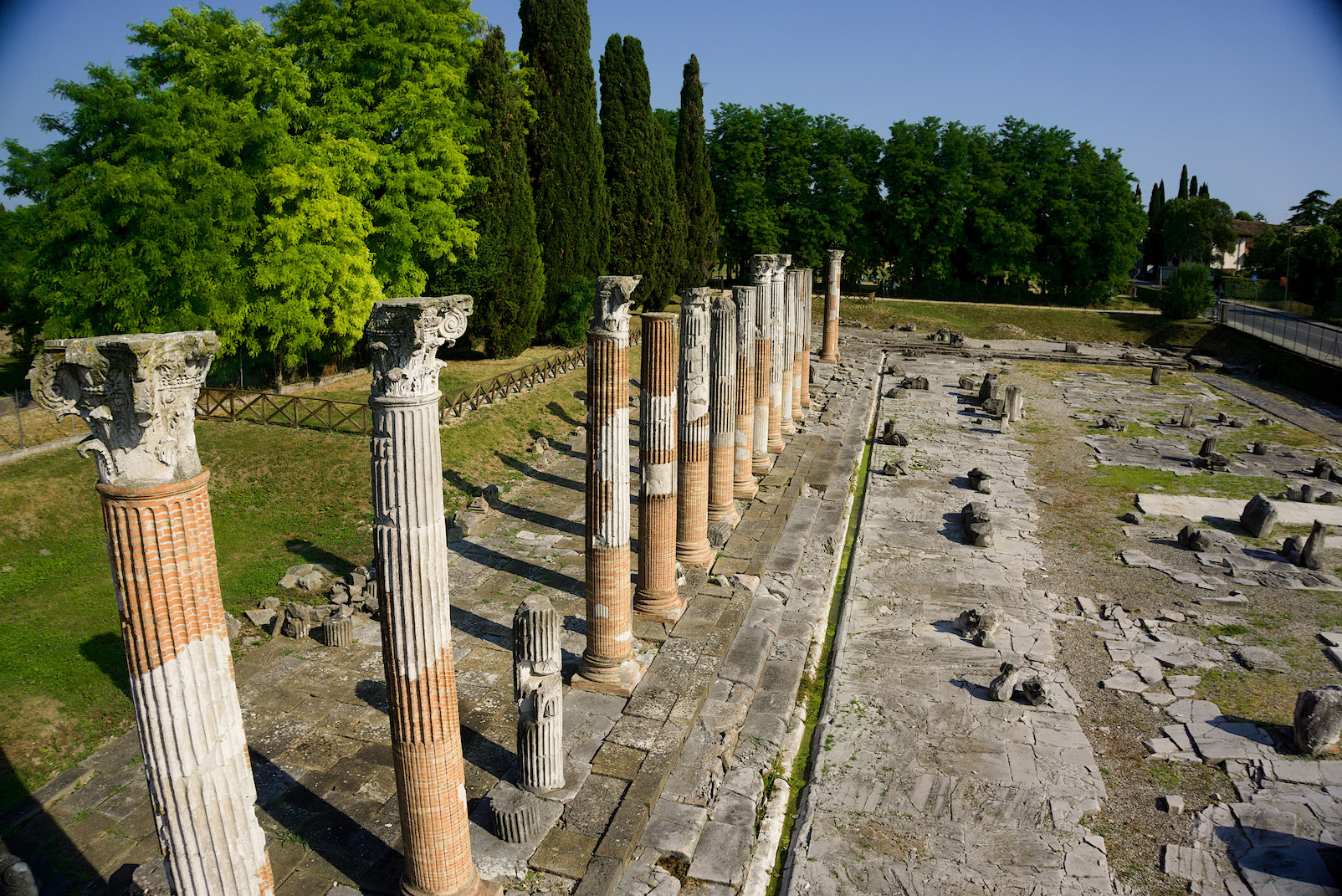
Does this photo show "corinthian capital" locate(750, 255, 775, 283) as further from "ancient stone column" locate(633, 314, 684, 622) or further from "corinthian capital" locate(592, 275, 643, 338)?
"corinthian capital" locate(592, 275, 643, 338)

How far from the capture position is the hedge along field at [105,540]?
1134 centimetres

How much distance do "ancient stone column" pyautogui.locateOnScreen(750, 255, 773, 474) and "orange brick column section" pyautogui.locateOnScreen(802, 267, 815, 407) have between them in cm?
734

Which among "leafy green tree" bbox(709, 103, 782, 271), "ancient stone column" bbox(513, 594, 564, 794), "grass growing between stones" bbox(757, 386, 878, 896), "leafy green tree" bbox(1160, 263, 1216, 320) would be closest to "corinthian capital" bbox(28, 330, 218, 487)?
"ancient stone column" bbox(513, 594, 564, 794)

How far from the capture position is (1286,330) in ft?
138

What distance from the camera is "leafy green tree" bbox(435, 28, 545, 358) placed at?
2892cm

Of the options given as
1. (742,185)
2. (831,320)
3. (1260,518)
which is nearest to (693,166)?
(742,185)

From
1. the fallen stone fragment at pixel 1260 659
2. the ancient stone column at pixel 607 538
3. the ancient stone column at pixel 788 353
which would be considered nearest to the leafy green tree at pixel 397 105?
the ancient stone column at pixel 788 353

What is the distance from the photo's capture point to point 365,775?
9.86 metres

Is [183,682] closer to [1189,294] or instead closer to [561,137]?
[561,137]

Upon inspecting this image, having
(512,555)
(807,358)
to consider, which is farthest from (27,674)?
(807,358)

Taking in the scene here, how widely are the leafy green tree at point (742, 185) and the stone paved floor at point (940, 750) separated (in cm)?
3764

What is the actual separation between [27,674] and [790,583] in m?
12.0

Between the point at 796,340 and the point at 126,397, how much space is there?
22805mm

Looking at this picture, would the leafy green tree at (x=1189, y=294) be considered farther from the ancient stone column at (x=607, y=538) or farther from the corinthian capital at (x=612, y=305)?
the corinthian capital at (x=612, y=305)
